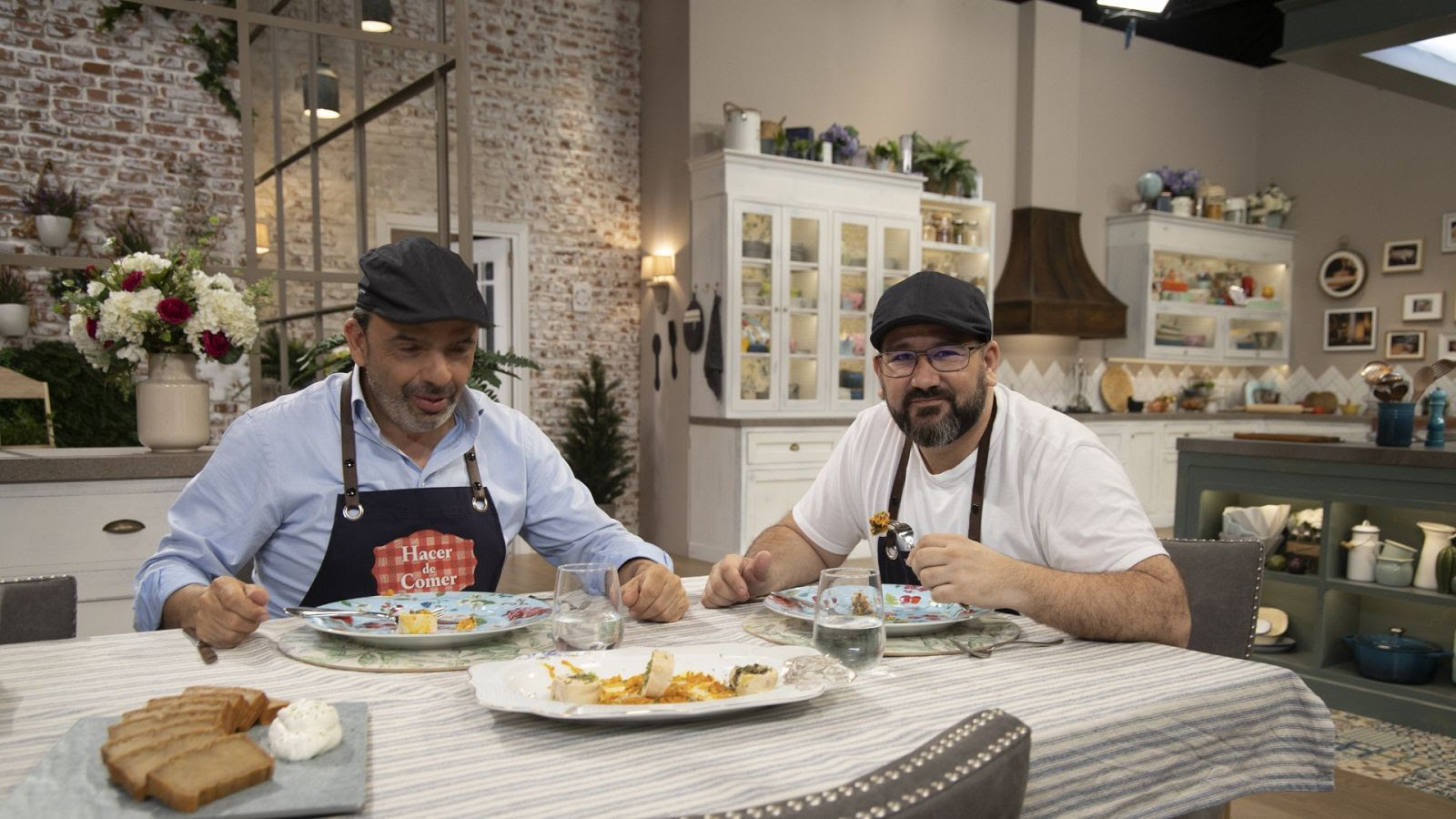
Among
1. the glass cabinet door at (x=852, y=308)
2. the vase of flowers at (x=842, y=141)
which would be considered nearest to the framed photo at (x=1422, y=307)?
the glass cabinet door at (x=852, y=308)

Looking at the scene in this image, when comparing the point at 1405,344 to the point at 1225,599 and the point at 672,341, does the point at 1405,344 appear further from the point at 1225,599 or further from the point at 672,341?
the point at 1225,599

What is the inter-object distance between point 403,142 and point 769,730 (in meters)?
6.24

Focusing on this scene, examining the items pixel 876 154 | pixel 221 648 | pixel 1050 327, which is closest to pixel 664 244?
pixel 876 154

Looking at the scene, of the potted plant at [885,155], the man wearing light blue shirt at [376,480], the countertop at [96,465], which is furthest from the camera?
the potted plant at [885,155]

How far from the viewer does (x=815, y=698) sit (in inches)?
46.7

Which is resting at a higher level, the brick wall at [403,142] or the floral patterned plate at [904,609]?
the brick wall at [403,142]

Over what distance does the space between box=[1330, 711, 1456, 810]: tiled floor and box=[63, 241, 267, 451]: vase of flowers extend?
3643 millimetres

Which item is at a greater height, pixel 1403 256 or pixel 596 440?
pixel 1403 256

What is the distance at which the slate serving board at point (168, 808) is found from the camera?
821 millimetres

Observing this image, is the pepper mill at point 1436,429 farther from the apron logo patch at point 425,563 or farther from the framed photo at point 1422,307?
the framed photo at point 1422,307

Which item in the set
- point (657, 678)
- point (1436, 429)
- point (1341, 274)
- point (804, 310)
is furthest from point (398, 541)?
point (1341, 274)

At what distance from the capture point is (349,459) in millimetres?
1794

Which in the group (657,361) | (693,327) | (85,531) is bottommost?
(85,531)

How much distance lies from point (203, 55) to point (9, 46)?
1.00 m
